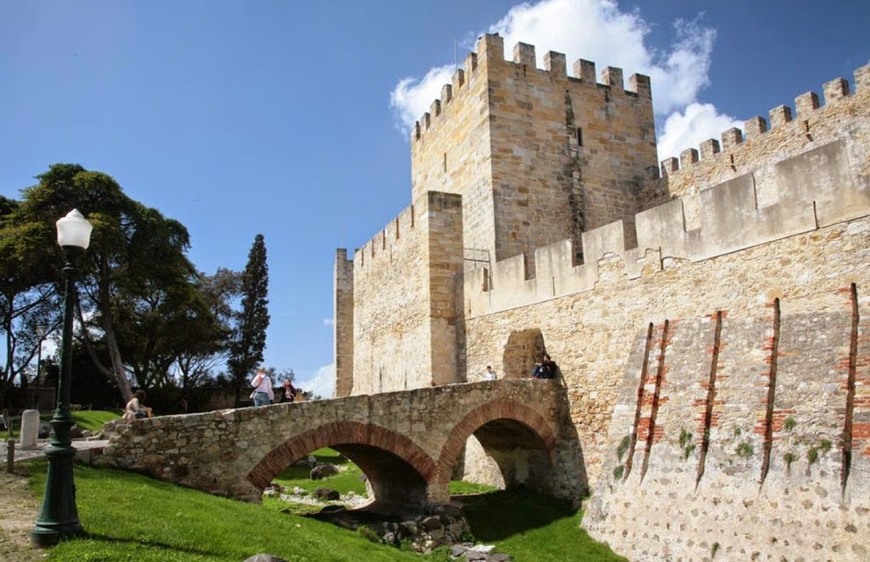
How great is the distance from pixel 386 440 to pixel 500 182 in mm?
8079

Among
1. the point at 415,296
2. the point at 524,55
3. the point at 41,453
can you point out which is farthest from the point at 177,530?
the point at 524,55

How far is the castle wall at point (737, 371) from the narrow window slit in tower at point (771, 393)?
0.06 feet

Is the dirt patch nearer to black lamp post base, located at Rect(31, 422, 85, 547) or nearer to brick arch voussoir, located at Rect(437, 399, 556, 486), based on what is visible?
black lamp post base, located at Rect(31, 422, 85, 547)

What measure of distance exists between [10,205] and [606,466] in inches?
992

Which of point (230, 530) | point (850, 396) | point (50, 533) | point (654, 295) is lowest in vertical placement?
point (230, 530)

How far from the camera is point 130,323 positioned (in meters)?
33.0

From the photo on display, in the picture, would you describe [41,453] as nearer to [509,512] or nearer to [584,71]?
[509,512]

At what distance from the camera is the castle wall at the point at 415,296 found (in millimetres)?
17938

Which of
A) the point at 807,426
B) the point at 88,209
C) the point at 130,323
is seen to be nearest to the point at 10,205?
the point at 88,209

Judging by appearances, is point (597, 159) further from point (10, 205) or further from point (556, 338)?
point (10, 205)

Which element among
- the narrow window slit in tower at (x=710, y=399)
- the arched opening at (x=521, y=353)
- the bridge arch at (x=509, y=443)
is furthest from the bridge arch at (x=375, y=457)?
the narrow window slit in tower at (x=710, y=399)

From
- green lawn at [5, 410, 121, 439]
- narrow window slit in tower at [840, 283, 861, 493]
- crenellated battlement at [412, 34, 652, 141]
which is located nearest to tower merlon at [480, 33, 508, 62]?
crenellated battlement at [412, 34, 652, 141]

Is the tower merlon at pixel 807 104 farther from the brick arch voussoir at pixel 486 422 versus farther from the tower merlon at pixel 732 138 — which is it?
the brick arch voussoir at pixel 486 422

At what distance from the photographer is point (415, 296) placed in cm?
1898
